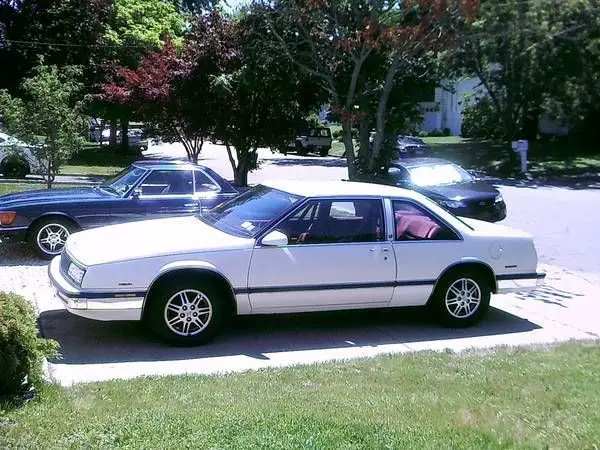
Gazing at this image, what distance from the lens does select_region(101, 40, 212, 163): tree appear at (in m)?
18.6

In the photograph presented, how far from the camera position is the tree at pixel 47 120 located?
14.0m

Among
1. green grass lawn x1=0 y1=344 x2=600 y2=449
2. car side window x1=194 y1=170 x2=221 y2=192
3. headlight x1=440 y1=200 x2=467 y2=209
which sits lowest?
green grass lawn x1=0 y1=344 x2=600 y2=449

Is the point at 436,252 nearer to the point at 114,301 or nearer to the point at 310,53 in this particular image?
the point at 114,301

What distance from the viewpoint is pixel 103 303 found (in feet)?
19.8

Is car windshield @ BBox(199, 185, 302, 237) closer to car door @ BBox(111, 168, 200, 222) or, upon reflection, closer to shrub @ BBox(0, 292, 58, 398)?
shrub @ BBox(0, 292, 58, 398)

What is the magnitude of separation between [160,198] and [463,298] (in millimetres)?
4885

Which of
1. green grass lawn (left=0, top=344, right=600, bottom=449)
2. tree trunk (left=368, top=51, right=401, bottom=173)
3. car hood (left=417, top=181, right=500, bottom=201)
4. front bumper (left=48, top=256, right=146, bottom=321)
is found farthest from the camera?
tree trunk (left=368, top=51, right=401, bottom=173)

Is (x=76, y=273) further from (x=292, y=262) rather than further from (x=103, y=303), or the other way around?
(x=292, y=262)

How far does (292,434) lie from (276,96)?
15329 millimetres

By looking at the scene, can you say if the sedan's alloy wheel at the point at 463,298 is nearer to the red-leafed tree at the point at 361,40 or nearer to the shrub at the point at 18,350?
the shrub at the point at 18,350

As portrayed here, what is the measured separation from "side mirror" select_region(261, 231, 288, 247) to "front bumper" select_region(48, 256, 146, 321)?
118 centimetres

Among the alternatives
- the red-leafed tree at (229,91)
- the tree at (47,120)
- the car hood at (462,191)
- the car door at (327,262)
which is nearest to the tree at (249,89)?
the red-leafed tree at (229,91)

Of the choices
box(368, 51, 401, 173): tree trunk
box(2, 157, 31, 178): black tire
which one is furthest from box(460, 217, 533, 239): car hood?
box(2, 157, 31, 178): black tire

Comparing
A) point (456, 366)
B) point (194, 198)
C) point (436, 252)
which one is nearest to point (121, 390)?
point (456, 366)
